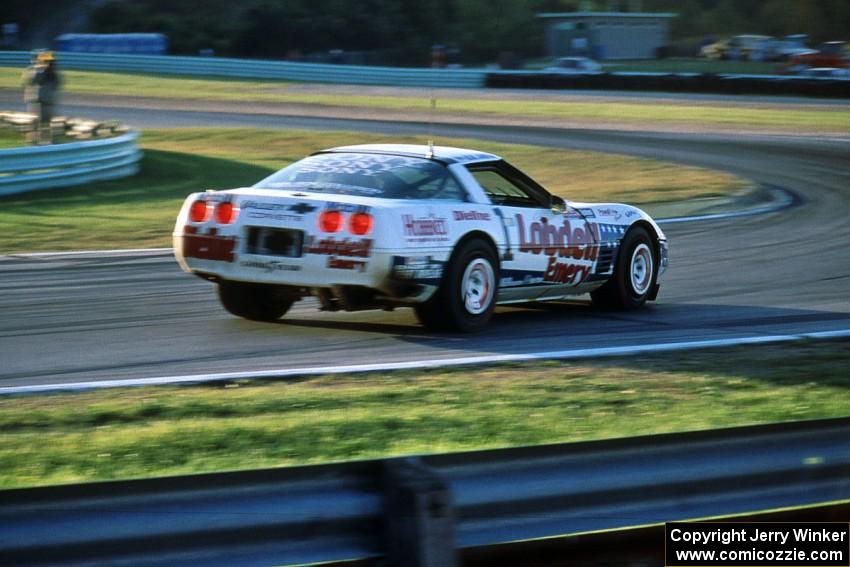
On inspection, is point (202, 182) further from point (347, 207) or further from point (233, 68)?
point (233, 68)

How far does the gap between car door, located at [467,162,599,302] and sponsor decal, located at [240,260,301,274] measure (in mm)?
1595

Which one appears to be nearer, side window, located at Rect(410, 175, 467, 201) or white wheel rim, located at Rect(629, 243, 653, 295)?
side window, located at Rect(410, 175, 467, 201)

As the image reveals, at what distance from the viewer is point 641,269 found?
10.4 metres

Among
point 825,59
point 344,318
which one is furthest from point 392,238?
point 825,59

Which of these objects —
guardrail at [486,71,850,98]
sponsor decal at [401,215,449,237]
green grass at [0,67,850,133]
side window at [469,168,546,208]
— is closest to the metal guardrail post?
sponsor decal at [401,215,449,237]

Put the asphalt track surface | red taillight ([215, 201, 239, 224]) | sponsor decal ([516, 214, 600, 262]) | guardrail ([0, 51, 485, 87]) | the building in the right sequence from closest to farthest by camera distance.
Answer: the asphalt track surface → red taillight ([215, 201, 239, 224]) → sponsor decal ([516, 214, 600, 262]) → guardrail ([0, 51, 485, 87]) → the building

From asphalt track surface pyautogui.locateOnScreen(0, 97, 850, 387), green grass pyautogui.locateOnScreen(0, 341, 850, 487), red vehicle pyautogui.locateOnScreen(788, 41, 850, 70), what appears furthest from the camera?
red vehicle pyautogui.locateOnScreen(788, 41, 850, 70)

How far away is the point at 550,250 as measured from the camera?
9406 millimetres

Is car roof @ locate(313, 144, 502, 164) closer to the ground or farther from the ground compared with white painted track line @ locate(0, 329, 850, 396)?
farther from the ground

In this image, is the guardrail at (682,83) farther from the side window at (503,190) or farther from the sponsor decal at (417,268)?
the sponsor decal at (417,268)

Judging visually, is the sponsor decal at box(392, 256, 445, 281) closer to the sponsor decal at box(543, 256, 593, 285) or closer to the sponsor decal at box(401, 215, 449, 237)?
the sponsor decal at box(401, 215, 449, 237)

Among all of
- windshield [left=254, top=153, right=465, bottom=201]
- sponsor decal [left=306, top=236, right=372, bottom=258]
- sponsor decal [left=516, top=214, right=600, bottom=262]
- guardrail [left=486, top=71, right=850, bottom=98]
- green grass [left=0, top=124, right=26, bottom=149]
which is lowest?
green grass [left=0, top=124, right=26, bottom=149]

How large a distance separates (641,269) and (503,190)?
1678 mm

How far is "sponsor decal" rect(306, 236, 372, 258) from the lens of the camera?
7.98 m
